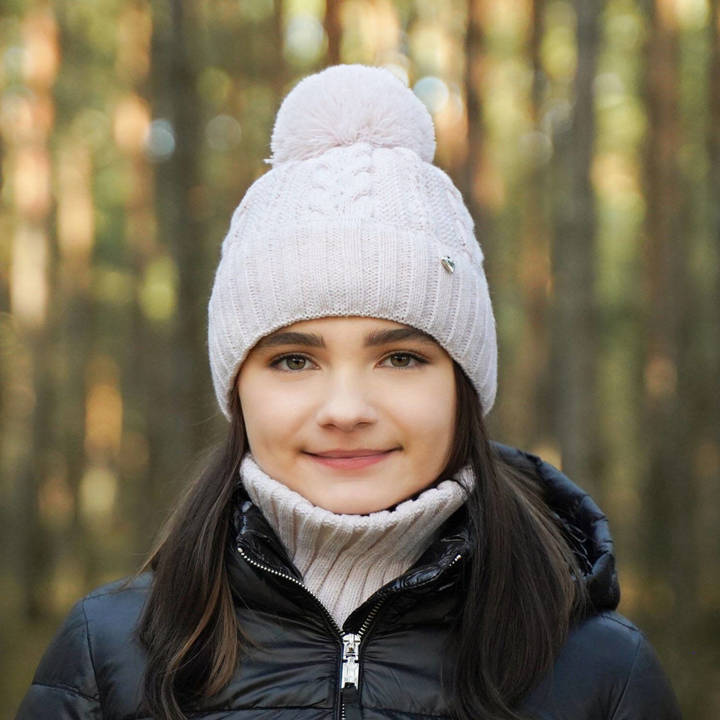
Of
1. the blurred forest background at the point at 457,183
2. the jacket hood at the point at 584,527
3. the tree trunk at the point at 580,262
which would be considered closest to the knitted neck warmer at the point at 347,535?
the jacket hood at the point at 584,527

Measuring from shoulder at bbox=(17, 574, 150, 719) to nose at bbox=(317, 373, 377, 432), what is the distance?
0.69m

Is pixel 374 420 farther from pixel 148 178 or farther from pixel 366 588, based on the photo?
pixel 148 178

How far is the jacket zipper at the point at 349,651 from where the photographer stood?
86.4 inches

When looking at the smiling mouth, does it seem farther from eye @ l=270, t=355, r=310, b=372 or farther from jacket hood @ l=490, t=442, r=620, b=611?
jacket hood @ l=490, t=442, r=620, b=611

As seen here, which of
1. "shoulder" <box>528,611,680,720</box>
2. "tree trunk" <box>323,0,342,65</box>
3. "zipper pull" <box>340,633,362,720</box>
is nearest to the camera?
"zipper pull" <box>340,633,362,720</box>

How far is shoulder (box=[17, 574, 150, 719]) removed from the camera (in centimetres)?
238

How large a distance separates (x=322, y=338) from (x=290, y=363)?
0.11m

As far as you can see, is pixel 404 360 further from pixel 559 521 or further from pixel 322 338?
pixel 559 521

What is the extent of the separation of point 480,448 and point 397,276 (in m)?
0.45

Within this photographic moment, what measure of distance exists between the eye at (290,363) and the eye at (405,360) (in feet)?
0.61

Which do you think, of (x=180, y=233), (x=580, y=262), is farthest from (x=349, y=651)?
(x=180, y=233)

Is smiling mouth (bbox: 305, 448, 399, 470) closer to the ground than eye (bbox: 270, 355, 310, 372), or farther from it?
closer to the ground

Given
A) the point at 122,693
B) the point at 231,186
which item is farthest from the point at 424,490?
the point at 231,186

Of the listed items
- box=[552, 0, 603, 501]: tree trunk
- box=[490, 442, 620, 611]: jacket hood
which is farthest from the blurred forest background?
box=[490, 442, 620, 611]: jacket hood
